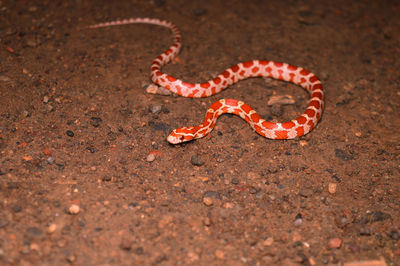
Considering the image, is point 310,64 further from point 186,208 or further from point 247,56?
point 186,208

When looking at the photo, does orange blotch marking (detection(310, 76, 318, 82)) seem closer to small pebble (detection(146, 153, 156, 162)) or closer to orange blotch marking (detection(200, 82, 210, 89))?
orange blotch marking (detection(200, 82, 210, 89))

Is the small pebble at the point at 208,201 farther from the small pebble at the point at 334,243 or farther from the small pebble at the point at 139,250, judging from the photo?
the small pebble at the point at 334,243

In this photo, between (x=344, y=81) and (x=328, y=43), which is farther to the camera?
(x=328, y=43)

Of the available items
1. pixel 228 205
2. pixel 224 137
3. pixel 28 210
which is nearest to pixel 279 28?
pixel 224 137

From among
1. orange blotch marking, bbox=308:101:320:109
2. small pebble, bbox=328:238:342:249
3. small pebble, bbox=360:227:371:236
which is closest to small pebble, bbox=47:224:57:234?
small pebble, bbox=328:238:342:249

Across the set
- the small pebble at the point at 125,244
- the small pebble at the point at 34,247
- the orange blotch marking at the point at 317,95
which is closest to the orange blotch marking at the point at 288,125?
the orange blotch marking at the point at 317,95

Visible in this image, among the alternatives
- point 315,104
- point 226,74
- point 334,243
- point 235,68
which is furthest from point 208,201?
point 235,68
